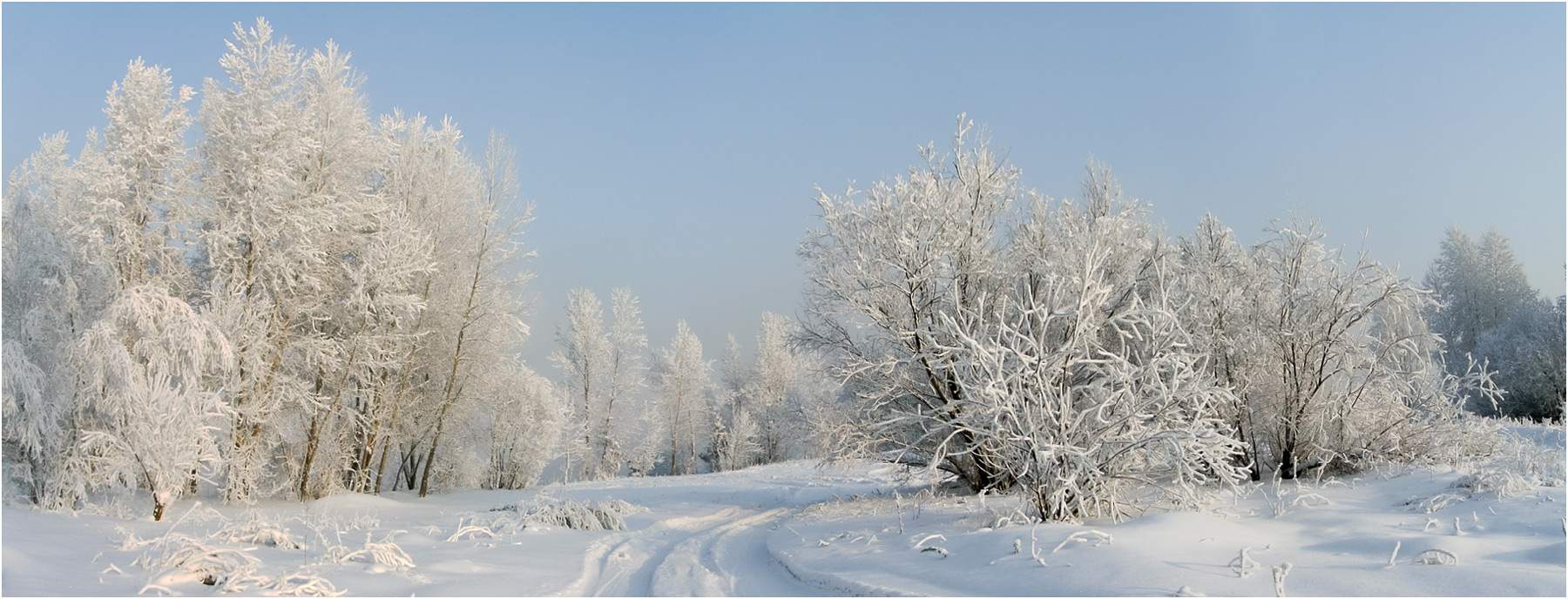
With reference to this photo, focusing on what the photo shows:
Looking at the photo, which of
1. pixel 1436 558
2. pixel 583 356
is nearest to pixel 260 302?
pixel 1436 558

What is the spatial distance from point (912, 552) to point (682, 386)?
28.6 m

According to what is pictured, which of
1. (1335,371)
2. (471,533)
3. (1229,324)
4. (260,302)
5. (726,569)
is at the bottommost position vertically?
(726,569)

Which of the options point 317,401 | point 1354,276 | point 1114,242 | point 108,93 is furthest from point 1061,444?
point 108,93

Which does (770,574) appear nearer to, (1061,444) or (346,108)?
(1061,444)

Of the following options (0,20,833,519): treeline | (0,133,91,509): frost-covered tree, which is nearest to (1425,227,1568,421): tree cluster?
(0,20,833,519): treeline

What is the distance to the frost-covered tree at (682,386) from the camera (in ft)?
116

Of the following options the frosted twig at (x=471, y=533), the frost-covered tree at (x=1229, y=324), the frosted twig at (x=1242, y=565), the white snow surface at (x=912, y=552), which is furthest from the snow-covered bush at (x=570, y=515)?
the frost-covered tree at (x=1229, y=324)

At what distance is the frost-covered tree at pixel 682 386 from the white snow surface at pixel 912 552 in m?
23.9

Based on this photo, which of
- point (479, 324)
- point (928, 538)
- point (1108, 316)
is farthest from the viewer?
point (479, 324)

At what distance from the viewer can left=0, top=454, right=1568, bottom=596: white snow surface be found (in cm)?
527

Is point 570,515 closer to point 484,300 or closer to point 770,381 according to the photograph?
point 484,300

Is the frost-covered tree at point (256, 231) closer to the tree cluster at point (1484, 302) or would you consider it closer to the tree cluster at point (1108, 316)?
the tree cluster at point (1108, 316)

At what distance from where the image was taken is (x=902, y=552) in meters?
7.64

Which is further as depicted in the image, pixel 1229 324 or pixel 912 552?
pixel 1229 324
